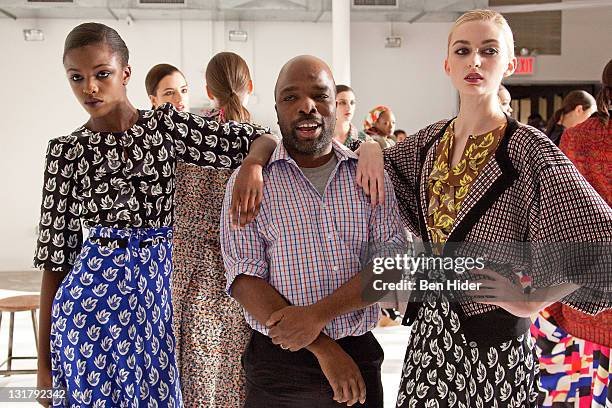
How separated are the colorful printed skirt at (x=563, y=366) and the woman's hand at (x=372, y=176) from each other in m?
1.34

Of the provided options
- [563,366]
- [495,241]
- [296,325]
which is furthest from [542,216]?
[563,366]

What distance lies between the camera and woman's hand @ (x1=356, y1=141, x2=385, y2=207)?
1.80m

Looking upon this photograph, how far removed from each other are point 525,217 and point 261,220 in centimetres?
65

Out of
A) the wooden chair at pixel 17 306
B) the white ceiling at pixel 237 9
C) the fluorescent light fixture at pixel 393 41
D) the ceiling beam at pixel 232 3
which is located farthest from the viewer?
the fluorescent light fixture at pixel 393 41

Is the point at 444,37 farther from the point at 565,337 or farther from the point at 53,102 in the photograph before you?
the point at 565,337

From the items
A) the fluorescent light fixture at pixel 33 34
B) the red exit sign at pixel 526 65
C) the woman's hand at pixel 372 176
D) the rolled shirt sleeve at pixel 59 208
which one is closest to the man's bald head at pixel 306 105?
the woman's hand at pixel 372 176

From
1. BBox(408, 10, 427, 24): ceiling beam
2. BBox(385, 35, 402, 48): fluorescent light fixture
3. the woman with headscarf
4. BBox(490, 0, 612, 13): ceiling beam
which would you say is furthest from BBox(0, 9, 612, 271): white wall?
the woman with headscarf

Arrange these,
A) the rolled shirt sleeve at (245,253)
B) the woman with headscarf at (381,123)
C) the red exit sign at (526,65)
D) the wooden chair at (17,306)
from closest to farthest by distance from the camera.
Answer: the rolled shirt sleeve at (245,253), the wooden chair at (17,306), the woman with headscarf at (381,123), the red exit sign at (526,65)

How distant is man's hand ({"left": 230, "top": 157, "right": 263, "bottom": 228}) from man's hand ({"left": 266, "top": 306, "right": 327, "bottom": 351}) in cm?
25

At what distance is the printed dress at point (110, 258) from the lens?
1899 millimetres

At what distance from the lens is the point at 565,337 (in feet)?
9.41

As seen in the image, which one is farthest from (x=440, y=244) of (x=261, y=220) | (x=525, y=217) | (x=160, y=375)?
(x=160, y=375)

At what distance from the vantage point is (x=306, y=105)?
180 centimetres

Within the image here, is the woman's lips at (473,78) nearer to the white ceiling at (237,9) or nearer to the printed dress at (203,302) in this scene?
the printed dress at (203,302)
